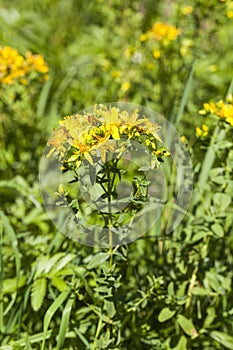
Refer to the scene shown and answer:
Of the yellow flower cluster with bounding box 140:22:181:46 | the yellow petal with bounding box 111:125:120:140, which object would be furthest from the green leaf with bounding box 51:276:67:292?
the yellow flower cluster with bounding box 140:22:181:46

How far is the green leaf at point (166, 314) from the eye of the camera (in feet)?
4.95

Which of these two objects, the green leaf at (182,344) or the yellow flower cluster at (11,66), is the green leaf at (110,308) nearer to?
the green leaf at (182,344)

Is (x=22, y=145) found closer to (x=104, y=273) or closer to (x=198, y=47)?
(x=198, y=47)

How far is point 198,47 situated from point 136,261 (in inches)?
46.5

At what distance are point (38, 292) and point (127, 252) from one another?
0.83ft

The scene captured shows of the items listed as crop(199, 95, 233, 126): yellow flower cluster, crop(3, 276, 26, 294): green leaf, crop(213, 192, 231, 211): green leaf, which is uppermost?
crop(199, 95, 233, 126): yellow flower cluster

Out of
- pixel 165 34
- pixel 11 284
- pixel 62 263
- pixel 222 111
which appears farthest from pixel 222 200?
pixel 165 34

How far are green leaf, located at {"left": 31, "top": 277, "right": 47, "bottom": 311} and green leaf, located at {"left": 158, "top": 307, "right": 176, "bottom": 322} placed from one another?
1.00 ft

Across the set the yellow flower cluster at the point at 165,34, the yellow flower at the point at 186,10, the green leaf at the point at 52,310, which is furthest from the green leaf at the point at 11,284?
the yellow flower at the point at 186,10

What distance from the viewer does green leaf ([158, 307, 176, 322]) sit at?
1510 mm

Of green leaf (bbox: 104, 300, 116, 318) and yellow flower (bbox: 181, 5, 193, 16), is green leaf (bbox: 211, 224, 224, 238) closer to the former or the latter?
green leaf (bbox: 104, 300, 116, 318)

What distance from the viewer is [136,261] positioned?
180 cm

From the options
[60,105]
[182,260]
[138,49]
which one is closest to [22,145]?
[60,105]

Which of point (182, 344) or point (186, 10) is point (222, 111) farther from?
point (186, 10)
